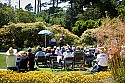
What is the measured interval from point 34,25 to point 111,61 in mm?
22362

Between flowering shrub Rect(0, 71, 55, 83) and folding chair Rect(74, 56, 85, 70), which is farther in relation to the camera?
folding chair Rect(74, 56, 85, 70)

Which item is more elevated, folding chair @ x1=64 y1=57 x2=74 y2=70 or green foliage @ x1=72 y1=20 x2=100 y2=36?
green foliage @ x1=72 y1=20 x2=100 y2=36

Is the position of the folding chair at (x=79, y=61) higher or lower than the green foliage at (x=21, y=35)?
lower

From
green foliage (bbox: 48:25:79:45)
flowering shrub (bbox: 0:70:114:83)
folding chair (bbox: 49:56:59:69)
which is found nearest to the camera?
flowering shrub (bbox: 0:70:114:83)

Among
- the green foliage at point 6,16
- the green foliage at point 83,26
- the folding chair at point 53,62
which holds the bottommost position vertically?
the folding chair at point 53,62

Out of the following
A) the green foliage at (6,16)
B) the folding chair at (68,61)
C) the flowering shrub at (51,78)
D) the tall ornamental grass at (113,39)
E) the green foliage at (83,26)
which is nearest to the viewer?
the tall ornamental grass at (113,39)

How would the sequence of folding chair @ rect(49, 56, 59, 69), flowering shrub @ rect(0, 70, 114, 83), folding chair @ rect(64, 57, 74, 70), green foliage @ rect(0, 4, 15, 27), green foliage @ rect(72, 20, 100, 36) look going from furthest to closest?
green foliage @ rect(72, 20, 100, 36)
green foliage @ rect(0, 4, 15, 27)
folding chair @ rect(49, 56, 59, 69)
folding chair @ rect(64, 57, 74, 70)
flowering shrub @ rect(0, 70, 114, 83)

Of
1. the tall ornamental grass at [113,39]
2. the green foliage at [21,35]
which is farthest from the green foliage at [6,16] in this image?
the tall ornamental grass at [113,39]

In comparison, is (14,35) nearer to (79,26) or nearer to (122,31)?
(79,26)

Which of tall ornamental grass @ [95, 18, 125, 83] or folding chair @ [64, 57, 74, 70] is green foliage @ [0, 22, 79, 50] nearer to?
folding chair @ [64, 57, 74, 70]

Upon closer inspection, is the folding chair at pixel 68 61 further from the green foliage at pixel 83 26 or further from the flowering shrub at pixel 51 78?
the green foliage at pixel 83 26

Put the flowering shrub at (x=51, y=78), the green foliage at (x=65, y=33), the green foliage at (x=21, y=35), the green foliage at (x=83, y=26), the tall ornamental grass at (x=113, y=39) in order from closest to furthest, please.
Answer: the tall ornamental grass at (x=113, y=39)
the flowering shrub at (x=51, y=78)
the green foliage at (x=21, y=35)
the green foliage at (x=65, y=33)
the green foliage at (x=83, y=26)

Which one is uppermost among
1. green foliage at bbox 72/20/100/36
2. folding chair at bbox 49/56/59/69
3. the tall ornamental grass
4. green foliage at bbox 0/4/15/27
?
green foliage at bbox 0/4/15/27

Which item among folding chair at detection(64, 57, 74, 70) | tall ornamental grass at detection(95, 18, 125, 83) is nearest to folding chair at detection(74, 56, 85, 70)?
folding chair at detection(64, 57, 74, 70)
